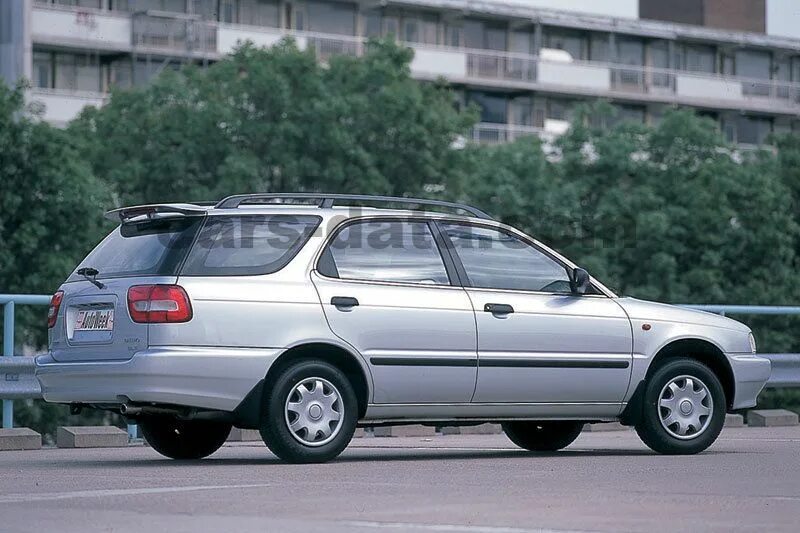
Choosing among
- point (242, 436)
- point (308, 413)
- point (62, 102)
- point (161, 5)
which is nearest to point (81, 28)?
point (62, 102)

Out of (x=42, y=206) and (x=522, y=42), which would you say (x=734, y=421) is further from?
(x=522, y=42)

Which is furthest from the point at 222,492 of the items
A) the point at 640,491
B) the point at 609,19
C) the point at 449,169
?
the point at 609,19

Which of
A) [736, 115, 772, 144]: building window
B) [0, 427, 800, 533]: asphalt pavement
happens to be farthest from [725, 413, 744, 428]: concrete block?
[736, 115, 772, 144]: building window

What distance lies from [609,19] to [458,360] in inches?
2418

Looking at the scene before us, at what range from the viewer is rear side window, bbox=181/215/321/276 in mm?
10875

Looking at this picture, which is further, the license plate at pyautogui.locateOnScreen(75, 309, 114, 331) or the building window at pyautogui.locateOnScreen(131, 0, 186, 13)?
the building window at pyautogui.locateOnScreen(131, 0, 186, 13)

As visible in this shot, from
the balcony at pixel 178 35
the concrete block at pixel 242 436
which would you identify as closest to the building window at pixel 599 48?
the balcony at pixel 178 35

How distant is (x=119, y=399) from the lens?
10.7m

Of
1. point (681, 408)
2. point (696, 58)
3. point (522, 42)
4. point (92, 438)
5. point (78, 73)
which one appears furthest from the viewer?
point (696, 58)

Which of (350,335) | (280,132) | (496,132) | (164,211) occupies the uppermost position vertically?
(496,132)

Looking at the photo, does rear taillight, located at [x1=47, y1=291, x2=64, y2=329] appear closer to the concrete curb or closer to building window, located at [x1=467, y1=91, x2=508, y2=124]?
the concrete curb

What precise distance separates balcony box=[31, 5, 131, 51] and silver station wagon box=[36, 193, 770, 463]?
46838mm

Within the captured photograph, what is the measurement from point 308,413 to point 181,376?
84cm

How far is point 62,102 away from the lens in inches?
2259
